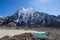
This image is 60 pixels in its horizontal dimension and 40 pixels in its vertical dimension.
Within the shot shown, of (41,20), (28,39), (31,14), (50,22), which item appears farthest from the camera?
(31,14)

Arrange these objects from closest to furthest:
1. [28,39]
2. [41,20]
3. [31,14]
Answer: [28,39] → [41,20] → [31,14]

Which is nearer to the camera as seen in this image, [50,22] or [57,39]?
[57,39]

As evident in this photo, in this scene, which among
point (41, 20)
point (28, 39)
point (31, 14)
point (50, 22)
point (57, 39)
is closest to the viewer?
point (57, 39)

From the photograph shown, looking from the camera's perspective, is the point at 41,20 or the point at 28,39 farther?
the point at 41,20

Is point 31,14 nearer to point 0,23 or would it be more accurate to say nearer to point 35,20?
point 35,20

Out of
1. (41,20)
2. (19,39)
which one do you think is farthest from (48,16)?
(19,39)

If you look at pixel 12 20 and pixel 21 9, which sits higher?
pixel 21 9

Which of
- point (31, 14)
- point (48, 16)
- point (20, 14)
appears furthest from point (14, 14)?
point (48, 16)

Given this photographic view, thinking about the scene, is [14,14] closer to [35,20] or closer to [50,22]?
[35,20]

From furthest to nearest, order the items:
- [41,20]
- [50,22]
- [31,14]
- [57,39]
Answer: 1. [31,14]
2. [41,20]
3. [50,22]
4. [57,39]
